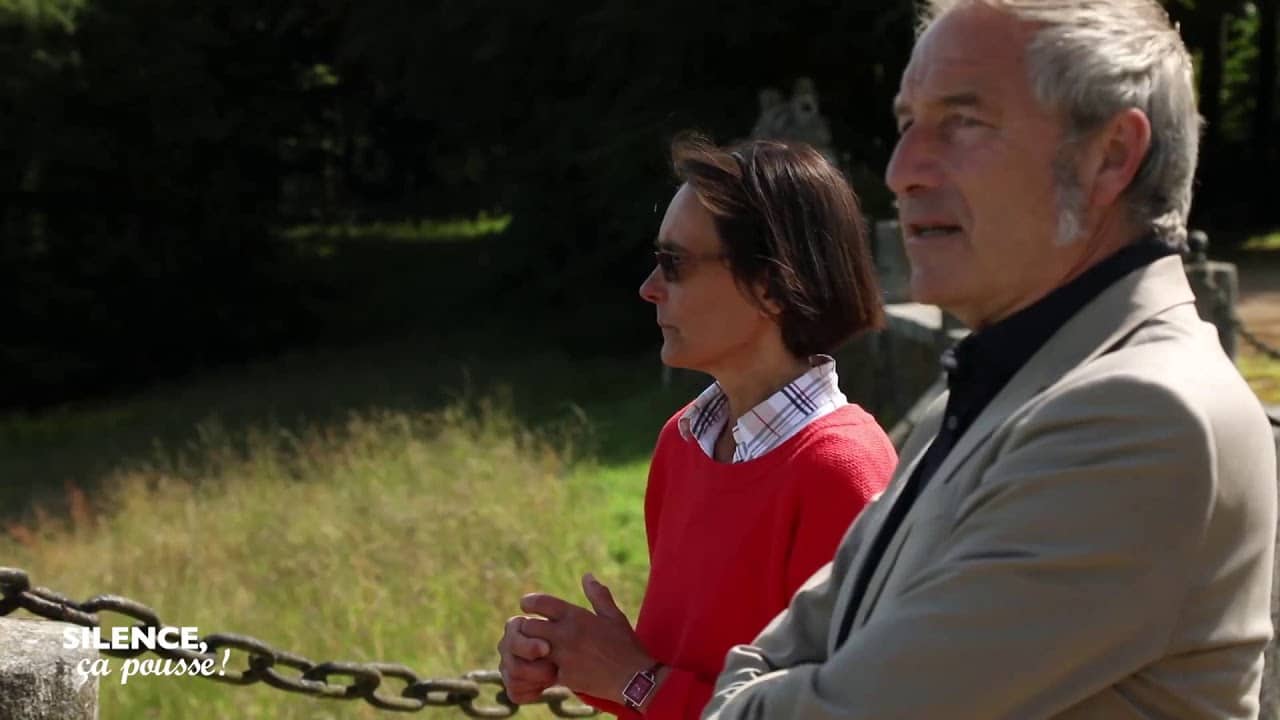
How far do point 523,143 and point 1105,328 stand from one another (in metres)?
19.8

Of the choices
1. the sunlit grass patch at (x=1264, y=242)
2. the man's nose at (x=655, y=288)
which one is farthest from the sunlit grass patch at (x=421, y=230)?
the man's nose at (x=655, y=288)

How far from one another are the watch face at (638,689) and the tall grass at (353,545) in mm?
3411

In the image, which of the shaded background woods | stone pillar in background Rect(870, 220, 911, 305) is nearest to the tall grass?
stone pillar in background Rect(870, 220, 911, 305)

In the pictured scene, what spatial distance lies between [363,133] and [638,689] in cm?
2792

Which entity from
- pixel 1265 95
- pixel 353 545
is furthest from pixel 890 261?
pixel 1265 95

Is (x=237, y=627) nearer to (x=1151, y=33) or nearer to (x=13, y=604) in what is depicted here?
(x=13, y=604)

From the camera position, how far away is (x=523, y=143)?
848 inches

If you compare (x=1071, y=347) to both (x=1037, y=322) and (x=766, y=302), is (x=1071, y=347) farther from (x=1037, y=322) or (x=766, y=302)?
(x=766, y=302)

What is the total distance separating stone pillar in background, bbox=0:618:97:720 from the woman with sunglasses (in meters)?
0.99

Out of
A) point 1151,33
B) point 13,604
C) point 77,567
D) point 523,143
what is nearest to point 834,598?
point 1151,33

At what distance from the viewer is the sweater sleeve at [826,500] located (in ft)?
8.86

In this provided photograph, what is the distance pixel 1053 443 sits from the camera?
1863 millimetres

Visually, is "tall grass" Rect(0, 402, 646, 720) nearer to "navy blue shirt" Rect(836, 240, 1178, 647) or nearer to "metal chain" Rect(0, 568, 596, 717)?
"metal chain" Rect(0, 568, 596, 717)

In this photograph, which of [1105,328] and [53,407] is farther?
[53,407]
